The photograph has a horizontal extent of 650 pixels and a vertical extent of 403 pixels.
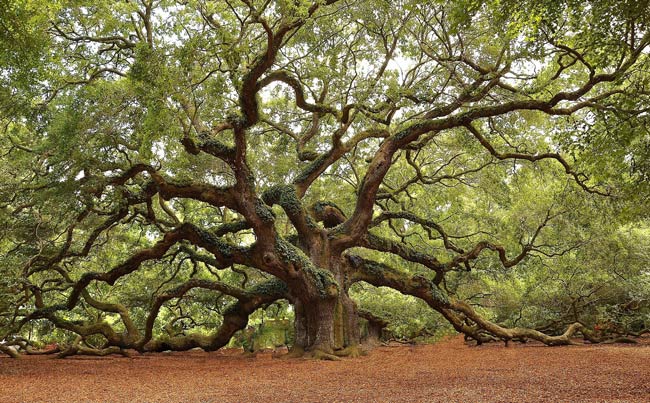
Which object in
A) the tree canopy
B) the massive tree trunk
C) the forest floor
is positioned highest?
the tree canopy

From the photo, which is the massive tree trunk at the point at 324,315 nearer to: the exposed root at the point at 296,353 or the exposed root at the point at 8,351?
the exposed root at the point at 296,353

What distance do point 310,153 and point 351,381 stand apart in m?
7.00

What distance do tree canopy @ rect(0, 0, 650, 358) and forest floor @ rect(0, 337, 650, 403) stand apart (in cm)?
203

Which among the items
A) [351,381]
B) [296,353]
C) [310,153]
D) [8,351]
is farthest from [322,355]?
[8,351]

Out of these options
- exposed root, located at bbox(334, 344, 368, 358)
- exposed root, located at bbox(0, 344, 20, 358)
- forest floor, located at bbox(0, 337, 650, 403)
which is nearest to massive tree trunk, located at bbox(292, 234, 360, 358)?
exposed root, located at bbox(334, 344, 368, 358)

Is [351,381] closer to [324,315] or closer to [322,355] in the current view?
[322,355]

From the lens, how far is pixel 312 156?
12078mm

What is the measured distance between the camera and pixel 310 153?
39.5ft

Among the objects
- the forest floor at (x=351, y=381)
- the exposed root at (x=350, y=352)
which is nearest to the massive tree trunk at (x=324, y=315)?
the exposed root at (x=350, y=352)

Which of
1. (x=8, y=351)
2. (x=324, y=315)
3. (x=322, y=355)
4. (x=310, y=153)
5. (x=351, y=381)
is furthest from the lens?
(x=310, y=153)

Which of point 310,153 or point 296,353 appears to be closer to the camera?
point 296,353

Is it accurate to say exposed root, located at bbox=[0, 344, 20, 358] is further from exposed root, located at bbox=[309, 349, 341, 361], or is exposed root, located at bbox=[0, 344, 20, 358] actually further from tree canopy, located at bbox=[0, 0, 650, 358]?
exposed root, located at bbox=[309, 349, 341, 361]

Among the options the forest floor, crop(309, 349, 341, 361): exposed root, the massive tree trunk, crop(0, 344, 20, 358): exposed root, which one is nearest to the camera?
the forest floor

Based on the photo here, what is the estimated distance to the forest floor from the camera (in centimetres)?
484
